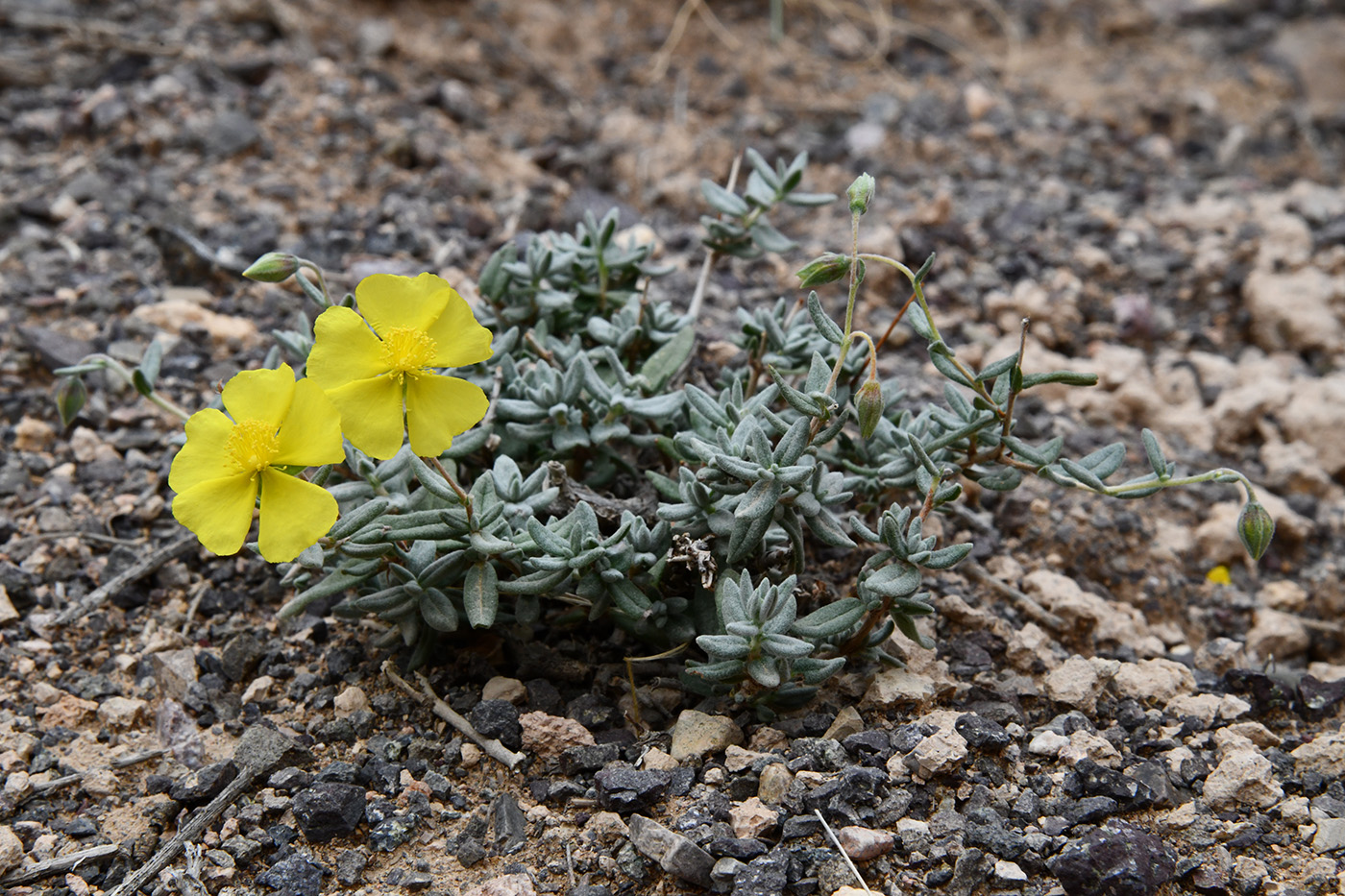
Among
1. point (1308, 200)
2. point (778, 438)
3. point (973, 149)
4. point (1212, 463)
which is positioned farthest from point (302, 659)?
point (1308, 200)

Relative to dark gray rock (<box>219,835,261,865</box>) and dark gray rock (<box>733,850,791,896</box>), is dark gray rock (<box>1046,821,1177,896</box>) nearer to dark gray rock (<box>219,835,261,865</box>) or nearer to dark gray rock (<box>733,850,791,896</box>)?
dark gray rock (<box>733,850,791,896</box>)

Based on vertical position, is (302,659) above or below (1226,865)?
below

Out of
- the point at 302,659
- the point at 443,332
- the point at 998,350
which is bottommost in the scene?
the point at 302,659

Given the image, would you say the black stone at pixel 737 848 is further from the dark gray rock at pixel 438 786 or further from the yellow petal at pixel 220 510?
the yellow petal at pixel 220 510

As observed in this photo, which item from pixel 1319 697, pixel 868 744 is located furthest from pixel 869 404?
pixel 1319 697

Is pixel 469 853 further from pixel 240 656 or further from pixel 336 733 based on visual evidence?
pixel 240 656

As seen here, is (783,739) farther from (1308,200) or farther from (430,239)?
(1308,200)

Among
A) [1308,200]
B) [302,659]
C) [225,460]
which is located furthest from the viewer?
[1308,200]
